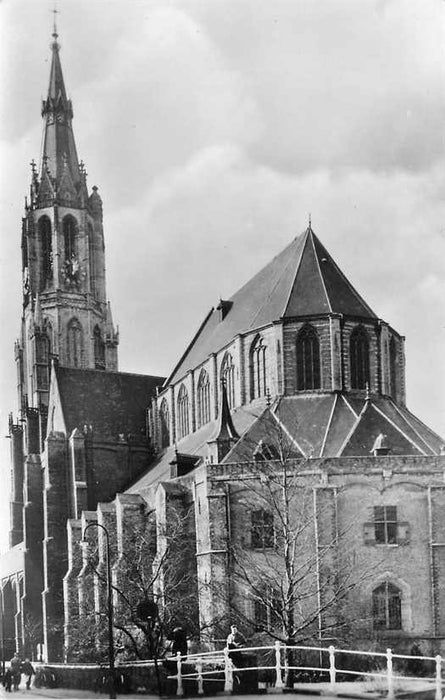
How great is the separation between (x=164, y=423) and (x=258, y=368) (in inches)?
704

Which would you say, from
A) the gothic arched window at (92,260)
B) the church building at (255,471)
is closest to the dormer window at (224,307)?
the church building at (255,471)

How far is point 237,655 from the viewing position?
87.8 feet

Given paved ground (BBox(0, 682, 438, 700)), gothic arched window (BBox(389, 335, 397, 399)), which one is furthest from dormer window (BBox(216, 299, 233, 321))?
paved ground (BBox(0, 682, 438, 700))

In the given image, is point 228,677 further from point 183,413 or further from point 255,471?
point 183,413

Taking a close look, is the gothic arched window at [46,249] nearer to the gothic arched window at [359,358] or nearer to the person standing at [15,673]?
the gothic arched window at [359,358]

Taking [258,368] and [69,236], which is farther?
[69,236]

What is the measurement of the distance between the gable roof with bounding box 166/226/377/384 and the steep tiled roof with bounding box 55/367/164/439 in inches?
529

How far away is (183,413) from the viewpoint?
66125mm

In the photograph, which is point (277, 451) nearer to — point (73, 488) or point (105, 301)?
point (73, 488)

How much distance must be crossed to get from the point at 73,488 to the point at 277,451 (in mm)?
23161

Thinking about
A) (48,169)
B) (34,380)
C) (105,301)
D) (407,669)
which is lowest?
(407,669)

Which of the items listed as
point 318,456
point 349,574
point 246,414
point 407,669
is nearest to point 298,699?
point 407,669

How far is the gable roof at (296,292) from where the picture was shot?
171 ft

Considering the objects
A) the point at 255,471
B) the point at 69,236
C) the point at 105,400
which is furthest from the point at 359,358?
the point at 69,236
